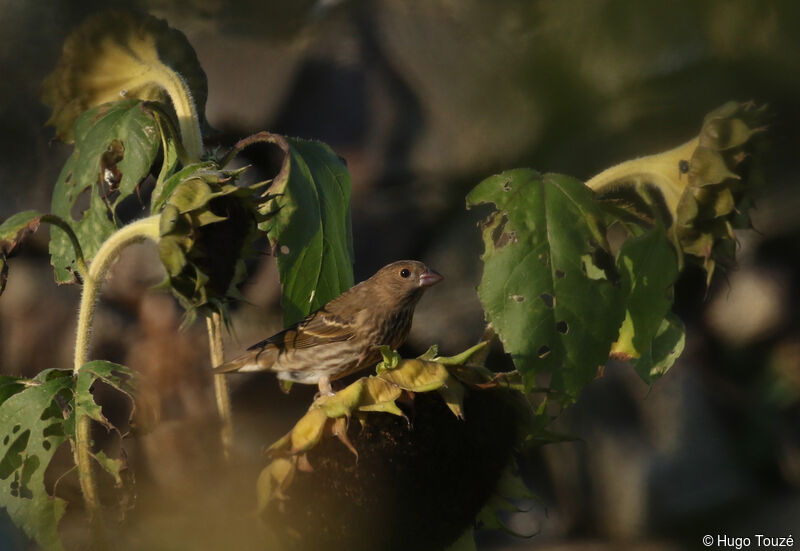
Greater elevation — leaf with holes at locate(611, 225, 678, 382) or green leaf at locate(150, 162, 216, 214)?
green leaf at locate(150, 162, 216, 214)

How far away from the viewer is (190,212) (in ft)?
1.84

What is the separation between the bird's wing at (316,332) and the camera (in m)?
0.85

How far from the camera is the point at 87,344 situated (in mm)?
707

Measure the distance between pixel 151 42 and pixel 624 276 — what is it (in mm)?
491

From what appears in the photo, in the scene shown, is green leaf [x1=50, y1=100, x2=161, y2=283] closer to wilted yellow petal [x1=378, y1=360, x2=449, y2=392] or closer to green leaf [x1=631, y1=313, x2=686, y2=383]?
wilted yellow petal [x1=378, y1=360, x2=449, y2=392]

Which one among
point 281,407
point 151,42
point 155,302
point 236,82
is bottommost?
point 281,407

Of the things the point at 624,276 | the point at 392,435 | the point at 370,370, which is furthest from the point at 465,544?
the point at 370,370

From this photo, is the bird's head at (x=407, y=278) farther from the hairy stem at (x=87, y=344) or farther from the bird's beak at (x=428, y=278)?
the hairy stem at (x=87, y=344)

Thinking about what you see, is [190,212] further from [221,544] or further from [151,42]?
[151,42]

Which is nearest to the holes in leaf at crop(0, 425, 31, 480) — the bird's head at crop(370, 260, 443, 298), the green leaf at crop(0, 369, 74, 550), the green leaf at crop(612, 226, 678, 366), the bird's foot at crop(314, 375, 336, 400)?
the green leaf at crop(0, 369, 74, 550)

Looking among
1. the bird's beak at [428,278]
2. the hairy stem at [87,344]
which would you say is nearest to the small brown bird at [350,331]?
the bird's beak at [428,278]

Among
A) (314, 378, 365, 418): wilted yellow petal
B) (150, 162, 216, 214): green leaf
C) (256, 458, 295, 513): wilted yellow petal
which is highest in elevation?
(150, 162, 216, 214): green leaf

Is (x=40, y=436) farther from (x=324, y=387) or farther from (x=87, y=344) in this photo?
(x=324, y=387)

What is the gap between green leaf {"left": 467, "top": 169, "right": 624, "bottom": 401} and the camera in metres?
0.64
